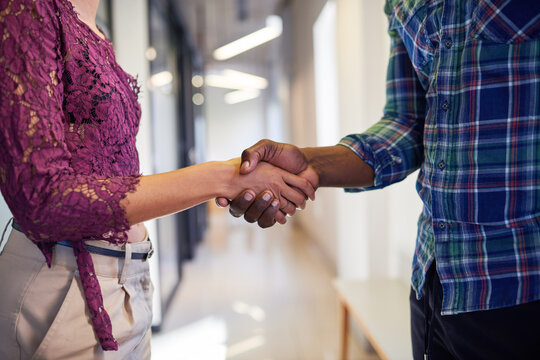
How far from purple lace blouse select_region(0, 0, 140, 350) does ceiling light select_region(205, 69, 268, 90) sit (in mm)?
8747

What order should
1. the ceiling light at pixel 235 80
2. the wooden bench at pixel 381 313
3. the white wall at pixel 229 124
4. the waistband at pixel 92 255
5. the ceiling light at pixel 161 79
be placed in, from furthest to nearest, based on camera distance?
the white wall at pixel 229 124 < the ceiling light at pixel 235 80 < the ceiling light at pixel 161 79 < the wooden bench at pixel 381 313 < the waistband at pixel 92 255

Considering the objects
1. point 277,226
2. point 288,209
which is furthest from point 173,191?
point 277,226

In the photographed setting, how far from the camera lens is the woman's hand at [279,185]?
3.13 feet

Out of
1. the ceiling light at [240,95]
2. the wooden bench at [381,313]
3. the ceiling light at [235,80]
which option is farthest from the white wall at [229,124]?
the wooden bench at [381,313]

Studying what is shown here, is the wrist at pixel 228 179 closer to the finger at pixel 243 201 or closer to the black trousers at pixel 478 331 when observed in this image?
the finger at pixel 243 201

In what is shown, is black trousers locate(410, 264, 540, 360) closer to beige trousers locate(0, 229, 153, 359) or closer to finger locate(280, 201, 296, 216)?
finger locate(280, 201, 296, 216)

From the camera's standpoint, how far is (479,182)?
26.9 inches

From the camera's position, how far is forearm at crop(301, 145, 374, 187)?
0.95 meters

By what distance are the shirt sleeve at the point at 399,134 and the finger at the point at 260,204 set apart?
25 cm

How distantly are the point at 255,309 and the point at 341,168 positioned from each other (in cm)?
214

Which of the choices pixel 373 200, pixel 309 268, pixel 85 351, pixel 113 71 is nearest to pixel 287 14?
pixel 309 268

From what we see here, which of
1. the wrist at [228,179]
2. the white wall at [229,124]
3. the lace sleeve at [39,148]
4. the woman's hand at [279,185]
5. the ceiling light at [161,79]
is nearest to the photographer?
the lace sleeve at [39,148]

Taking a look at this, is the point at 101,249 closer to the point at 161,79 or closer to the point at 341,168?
the point at 341,168

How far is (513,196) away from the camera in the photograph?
0.65 m
